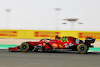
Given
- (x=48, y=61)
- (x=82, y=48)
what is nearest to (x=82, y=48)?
(x=82, y=48)

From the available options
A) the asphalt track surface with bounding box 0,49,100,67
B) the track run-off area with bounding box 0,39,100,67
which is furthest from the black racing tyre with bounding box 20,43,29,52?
the asphalt track surface with bounding box 0,49,100,67

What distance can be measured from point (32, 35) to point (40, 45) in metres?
8.24

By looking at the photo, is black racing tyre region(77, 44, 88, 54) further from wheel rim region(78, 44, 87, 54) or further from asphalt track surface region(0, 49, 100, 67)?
asphalt track surface region(0, 49, 100, 67)

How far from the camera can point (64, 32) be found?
19.0 metres

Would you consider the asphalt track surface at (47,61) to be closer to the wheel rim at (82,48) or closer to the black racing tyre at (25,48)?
the wheel rim at (82,48)

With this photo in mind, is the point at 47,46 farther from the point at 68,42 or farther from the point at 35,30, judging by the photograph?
the point at 35,30

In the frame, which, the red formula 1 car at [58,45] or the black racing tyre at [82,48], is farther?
the red formula 1 car at [58,45]

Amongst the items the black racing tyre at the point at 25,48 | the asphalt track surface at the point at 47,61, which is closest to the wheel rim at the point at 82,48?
the asphalt track surface at the point at 47,61

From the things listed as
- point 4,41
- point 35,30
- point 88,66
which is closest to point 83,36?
point 35,30

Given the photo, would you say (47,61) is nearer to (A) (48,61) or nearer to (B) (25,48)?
(A) (48,61)

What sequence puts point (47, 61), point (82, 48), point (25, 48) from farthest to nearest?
point (25, 48) → point (82, 48) → point (47, 61)

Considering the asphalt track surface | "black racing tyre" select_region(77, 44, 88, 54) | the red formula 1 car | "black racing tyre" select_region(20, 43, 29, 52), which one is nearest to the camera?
the asphalt track surface

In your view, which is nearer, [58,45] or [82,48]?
[82,48]

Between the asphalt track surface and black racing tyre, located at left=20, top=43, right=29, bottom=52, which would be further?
black racing tyre, located at left=20, top=43, right=29, bottom=52
